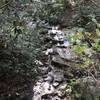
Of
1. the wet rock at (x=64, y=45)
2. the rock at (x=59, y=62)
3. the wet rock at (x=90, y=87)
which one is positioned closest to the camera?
the wet rock at (x=90, y=87)

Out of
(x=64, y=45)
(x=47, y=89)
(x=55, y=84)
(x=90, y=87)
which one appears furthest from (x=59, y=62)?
(x=90, y=87)

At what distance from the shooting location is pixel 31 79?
4.93m

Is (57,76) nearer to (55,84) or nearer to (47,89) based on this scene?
(55,84)

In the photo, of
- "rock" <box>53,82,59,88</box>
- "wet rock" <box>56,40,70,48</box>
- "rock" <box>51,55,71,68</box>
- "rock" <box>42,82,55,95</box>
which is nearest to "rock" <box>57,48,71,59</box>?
"rock" <box>51,55,71,68</box>

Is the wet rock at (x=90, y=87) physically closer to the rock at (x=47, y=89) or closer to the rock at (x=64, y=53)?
the rock at (x=47, y=89)

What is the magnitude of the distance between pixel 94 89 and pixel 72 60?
1.41m

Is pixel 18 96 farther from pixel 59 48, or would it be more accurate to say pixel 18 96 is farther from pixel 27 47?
pixel 59 48

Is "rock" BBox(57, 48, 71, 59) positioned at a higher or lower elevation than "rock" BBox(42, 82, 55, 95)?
higher

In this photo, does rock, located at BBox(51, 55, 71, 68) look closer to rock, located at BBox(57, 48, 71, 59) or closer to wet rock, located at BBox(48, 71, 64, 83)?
rock, located at BBox(57, 48, 71, 59)

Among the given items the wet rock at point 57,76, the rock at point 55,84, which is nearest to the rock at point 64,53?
the wet rock at point 57,76

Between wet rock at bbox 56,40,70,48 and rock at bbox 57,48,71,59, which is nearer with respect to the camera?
rock at bbox 57,48,71,59

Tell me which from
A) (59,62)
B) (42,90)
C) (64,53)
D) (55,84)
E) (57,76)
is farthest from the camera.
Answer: (64,53)

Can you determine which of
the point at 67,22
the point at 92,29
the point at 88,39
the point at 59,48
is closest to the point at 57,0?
the point at 67,22

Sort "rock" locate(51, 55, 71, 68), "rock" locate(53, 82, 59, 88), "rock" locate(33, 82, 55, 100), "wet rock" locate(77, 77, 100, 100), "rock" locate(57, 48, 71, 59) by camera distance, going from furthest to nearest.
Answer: "rock" locate(57, 48, 71, 59) < "rock" locate(51, 55, 71, 68) < "rock" locate(53, 82, 59, 88) < "rock" locate(33, 82, 55, 100) < "wet rock" locate(77, 77, 100, 100)
